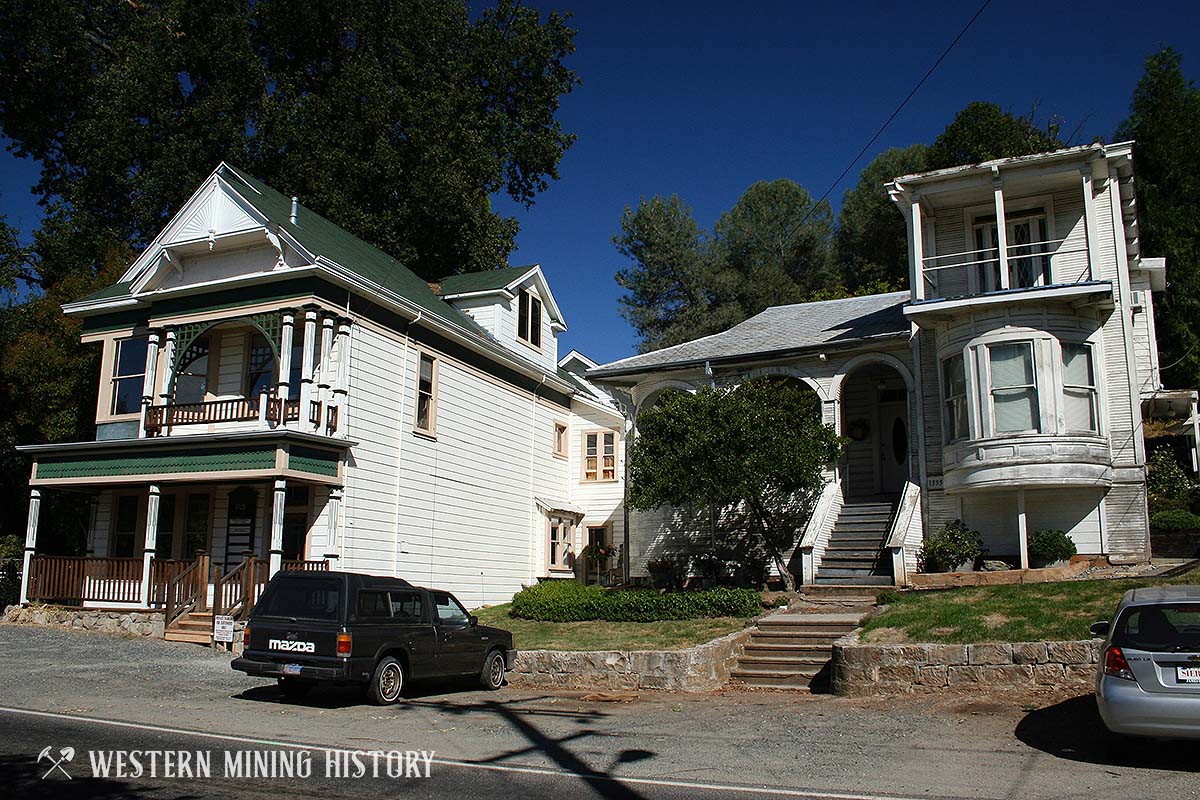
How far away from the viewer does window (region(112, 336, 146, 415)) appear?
954 inches

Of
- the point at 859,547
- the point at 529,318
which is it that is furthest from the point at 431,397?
the point at 859,547

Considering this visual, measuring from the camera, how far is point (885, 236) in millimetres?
50375

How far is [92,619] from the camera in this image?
20594 millimetres

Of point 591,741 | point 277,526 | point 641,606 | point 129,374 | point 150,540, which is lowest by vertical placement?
point 591,741

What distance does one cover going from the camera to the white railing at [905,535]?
735 inches

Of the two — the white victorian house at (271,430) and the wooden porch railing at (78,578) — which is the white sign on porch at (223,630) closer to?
the white victorian house at (271,430)

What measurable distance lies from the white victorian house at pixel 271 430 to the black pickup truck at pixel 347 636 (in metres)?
6.56

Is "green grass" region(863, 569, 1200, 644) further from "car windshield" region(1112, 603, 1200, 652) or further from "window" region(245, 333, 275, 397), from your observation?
"window" region(245, 333, 275, 397)

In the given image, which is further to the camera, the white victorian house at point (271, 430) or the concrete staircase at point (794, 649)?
the white victorian house at point (271, 430)

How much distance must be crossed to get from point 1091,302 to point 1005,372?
6.96 feet

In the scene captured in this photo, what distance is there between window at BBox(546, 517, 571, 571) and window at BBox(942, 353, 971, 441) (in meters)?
13.2

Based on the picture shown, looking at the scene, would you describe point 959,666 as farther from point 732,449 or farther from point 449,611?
point 732,449

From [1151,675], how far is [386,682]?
9.09m

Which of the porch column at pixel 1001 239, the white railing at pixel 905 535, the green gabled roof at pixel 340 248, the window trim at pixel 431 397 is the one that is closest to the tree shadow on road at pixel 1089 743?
the white railing at pixel 905 535
